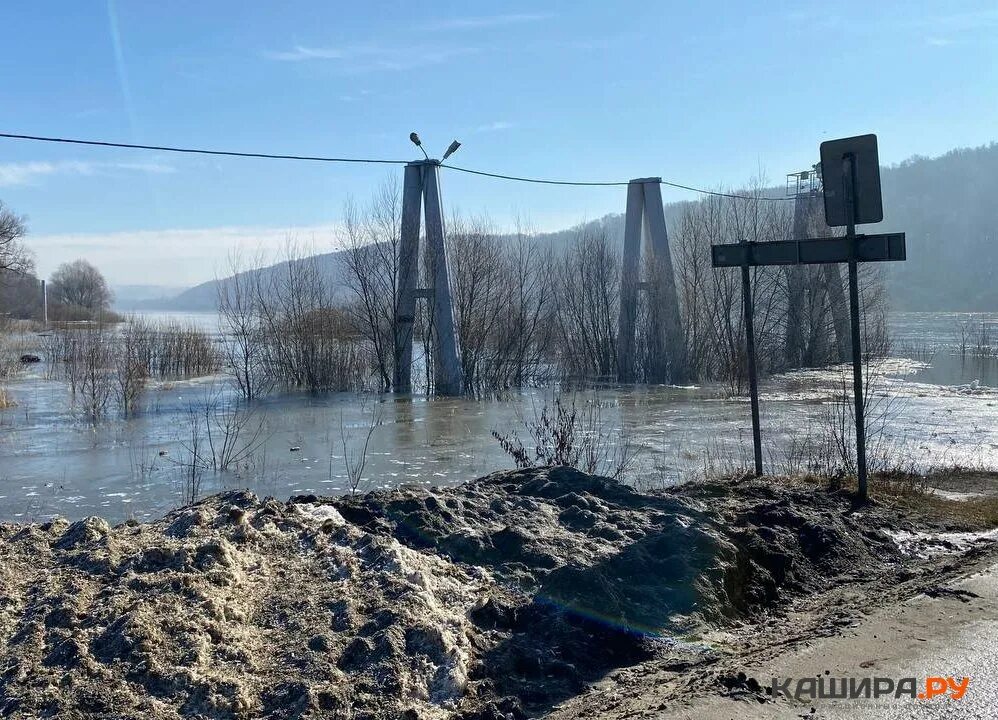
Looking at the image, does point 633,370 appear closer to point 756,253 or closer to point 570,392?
point 570,392

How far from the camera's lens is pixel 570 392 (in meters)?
24.3

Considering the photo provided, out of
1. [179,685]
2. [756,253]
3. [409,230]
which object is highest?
[409,230]

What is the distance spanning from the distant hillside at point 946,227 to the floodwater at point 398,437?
6183cm

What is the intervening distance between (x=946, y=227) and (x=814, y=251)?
142 metres

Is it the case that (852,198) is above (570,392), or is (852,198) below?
above

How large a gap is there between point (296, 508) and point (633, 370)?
23.1 m

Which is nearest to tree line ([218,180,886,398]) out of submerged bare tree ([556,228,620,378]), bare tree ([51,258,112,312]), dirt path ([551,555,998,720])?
submerged bare tree ([556,228,620,378])

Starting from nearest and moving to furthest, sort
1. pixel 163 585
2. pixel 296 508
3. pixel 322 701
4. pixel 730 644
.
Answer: pixel 322 701, pixel 163 585, pixel 730 644, pixel 296 508

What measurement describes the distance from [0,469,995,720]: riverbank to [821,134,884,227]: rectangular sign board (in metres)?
3.00

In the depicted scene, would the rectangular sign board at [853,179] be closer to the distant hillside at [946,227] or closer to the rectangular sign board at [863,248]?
the rectangular sign board at [863,248]

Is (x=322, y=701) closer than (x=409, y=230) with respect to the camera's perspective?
Yes

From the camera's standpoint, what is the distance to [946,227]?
131 meters

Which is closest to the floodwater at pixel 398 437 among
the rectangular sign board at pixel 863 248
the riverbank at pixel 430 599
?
the rectangular sign board at pixel 863 248

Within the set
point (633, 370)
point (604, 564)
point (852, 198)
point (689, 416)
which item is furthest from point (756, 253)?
point (633, 370)
